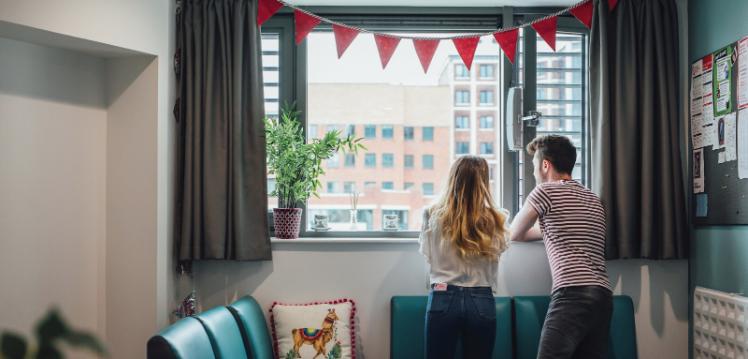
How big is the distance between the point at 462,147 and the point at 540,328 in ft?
3.53

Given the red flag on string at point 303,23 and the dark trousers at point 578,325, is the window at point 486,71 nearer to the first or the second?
the red flag on string at point 303,23

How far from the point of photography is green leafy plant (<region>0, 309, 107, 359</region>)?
46 centimetres

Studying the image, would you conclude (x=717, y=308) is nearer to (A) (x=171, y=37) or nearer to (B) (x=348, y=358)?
(B) (x=348, y=358)

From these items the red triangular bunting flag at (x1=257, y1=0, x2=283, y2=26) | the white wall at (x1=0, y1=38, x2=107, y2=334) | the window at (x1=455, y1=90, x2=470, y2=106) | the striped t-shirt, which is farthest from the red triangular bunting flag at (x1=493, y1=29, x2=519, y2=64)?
the white wall at (x1=0, y1=38, x2=107, y2=334)

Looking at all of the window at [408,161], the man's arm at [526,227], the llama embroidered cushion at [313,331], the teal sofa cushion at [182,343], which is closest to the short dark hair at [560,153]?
the man's arm at [526,227]

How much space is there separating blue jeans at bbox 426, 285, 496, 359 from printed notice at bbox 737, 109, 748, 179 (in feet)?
4.11

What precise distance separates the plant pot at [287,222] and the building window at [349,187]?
0.36 meters

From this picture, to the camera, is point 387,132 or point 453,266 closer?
point 453,266

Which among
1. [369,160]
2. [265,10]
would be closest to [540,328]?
[369,160]

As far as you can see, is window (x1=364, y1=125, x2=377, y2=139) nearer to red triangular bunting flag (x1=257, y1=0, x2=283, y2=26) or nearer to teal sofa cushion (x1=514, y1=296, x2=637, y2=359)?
red triangular bunting flag (x1=257, y1=0, x2=283, y2=26)

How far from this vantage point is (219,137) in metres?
3.18

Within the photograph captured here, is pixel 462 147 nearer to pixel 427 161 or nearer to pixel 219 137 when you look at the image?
pixel 427 161

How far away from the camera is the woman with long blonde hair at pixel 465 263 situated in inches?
104

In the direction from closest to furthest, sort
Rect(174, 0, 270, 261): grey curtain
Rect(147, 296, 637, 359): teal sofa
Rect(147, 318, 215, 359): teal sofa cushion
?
Rect(147, 318, 215, 359): teal sofa cushion < Rect(147, 296, 637, 359): teal sofa < Rect(174, 0, 270, 261): grey curtain
